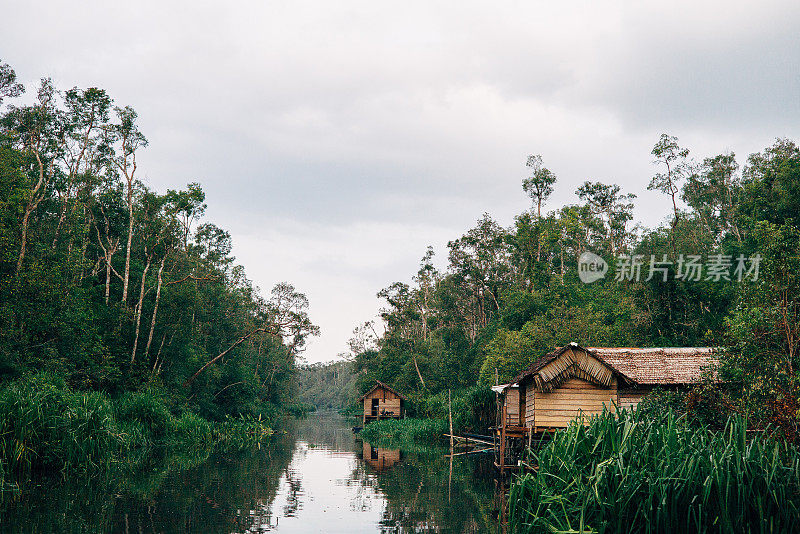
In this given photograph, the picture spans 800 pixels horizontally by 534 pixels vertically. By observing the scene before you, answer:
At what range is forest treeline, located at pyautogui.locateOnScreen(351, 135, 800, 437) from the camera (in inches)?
667

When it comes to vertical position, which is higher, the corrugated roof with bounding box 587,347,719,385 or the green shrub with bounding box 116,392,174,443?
the corrugated roof with bounding box 587,347,719,385

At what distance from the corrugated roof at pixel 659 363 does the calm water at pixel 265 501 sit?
276 inches

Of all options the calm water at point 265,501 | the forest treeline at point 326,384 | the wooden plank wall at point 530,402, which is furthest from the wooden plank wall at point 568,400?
the forest treeline at point 326,384

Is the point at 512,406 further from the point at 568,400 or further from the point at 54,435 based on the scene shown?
the point at 54,435

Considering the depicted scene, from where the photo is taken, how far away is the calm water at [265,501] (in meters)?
13.6

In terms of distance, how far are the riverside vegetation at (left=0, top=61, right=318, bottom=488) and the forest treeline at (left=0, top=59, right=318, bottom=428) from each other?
10 centimetres

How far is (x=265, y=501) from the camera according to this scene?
56.7 feet

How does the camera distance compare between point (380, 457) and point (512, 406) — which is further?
point (380, 457)

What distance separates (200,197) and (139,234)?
256 inches

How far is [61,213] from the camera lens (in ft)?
141

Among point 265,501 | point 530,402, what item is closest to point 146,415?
point 265,501

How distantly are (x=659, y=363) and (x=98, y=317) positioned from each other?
32756 millimetres

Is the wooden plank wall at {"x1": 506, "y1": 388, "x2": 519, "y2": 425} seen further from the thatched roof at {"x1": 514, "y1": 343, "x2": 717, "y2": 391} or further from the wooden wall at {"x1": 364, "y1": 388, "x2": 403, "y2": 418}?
the wooden wall at {"x1": 364, "y1": 388, "x2": 403, "y2": 418}

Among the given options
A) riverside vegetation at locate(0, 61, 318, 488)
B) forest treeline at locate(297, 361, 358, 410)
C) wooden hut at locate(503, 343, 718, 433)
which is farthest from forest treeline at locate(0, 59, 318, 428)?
forest treeline at locate(297, 361, 358, 410)
